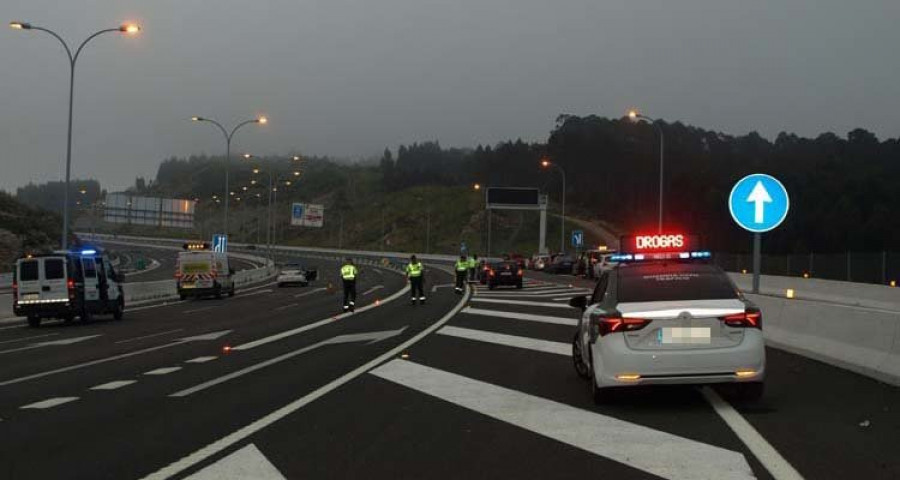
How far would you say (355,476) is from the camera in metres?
6.34

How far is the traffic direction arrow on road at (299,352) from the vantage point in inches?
436

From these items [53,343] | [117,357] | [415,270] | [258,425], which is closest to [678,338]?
[258,425]

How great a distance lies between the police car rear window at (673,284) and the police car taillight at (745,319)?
0.31 m

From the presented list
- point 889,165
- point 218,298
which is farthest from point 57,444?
point 889,165

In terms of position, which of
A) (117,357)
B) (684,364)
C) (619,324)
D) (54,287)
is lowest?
(117,357)

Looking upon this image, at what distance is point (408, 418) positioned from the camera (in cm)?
867

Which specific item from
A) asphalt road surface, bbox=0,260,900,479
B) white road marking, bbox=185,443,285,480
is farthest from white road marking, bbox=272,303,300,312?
white road marking, bbox=185,443,285,480

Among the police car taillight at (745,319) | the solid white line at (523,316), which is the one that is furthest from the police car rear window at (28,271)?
the police car taillight at (745,319)

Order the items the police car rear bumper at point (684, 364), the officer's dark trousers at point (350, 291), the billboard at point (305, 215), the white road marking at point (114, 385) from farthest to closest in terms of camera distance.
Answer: the billboard at point (305, 215)
the officer's dark trousers at point (350, 291)
the white road marking at point (114, 385)
the police car rear bumper at point (684, 364)

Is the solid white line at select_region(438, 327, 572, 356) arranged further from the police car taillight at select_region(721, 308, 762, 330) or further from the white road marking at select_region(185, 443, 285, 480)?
the white road marking at select_region(185, 443, 285, 480)

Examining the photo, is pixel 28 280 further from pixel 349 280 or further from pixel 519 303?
pixel 519 303

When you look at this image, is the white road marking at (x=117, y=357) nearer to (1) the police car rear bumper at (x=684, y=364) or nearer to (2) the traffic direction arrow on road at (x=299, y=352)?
(2) the traffic direction arrow on road at (x=299, y=352)

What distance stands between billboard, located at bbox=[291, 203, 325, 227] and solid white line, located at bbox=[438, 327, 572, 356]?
7025 centimetres

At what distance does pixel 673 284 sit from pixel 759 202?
25.4 ft
